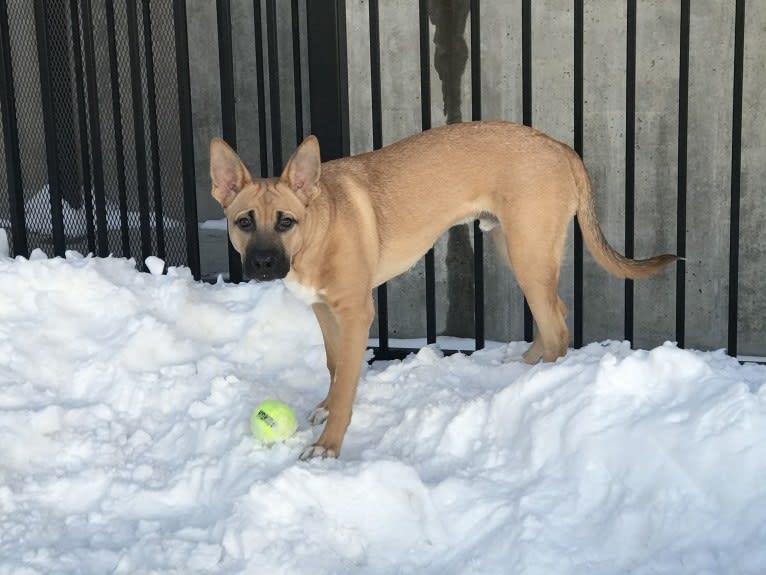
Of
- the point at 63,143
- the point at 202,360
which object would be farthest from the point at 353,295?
the point at 63,143

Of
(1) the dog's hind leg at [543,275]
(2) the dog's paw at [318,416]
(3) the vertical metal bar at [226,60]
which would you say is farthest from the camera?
(3) the vertical metal bar at [226,60]

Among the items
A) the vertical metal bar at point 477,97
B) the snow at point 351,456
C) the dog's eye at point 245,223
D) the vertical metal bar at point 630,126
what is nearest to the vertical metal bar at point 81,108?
the snow at point 351,456

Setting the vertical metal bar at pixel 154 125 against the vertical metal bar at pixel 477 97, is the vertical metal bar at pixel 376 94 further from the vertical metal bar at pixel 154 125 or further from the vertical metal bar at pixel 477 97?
the vertical metal bar at pixel 154 125

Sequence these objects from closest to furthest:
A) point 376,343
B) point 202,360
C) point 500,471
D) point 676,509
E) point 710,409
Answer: point 676,509
point 710,409
point 500,471
point 202,360
point 376,343

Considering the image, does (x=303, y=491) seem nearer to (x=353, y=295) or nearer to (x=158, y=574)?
(x=158, y=574)

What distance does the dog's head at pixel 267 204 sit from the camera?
3.75 metres

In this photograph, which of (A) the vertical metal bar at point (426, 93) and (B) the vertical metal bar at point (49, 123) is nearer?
(A) the vertical metal bar at point (426, 93)

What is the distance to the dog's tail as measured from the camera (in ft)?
14.2

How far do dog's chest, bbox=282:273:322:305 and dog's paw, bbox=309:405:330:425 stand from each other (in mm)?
481

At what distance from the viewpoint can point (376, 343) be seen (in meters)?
5.80

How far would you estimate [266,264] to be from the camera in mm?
3721

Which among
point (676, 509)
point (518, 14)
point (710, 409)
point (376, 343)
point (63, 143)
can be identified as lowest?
point (376, 343)

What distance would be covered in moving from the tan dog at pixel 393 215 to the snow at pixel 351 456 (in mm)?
365

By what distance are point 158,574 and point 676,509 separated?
1587mm
